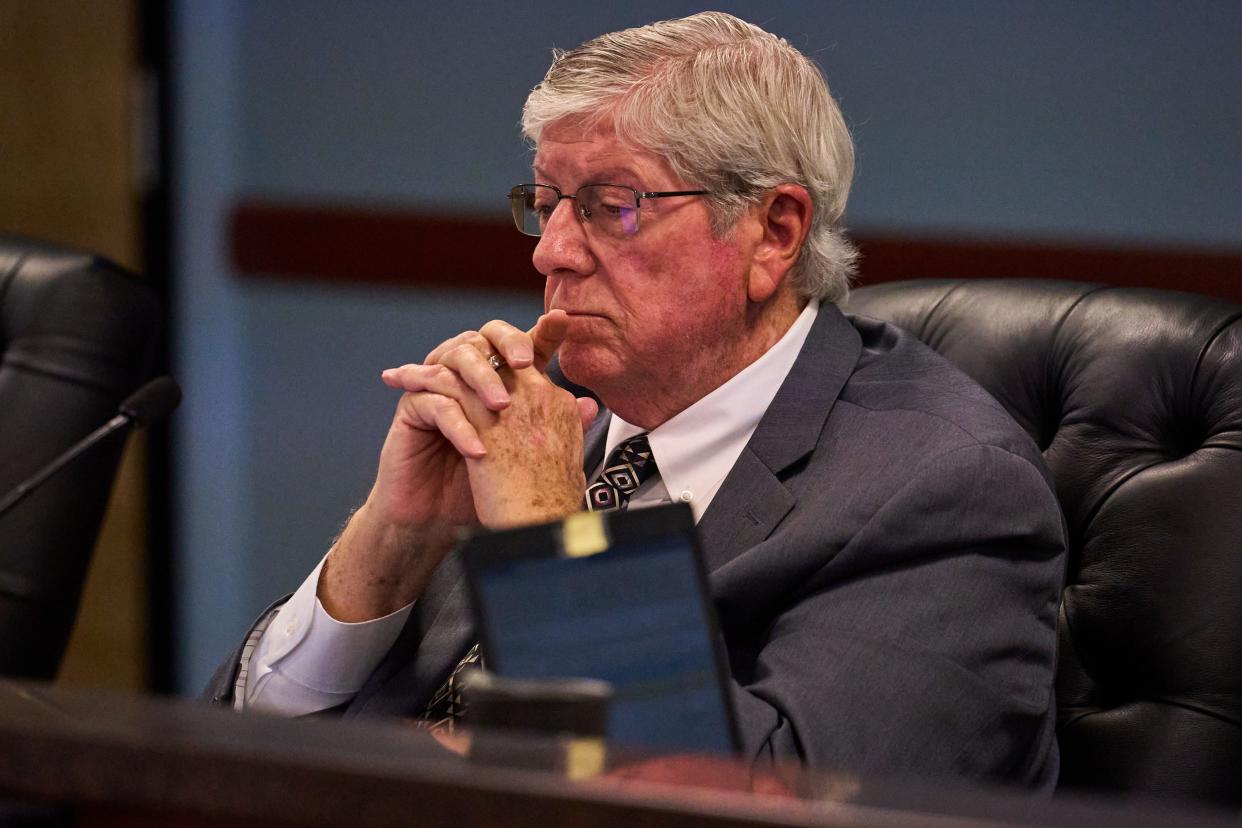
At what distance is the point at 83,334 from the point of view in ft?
6.92

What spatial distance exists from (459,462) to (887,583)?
52 centimetres

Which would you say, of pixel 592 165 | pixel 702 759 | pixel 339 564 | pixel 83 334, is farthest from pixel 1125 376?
pixel 83 334

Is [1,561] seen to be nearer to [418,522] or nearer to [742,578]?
[418,522]

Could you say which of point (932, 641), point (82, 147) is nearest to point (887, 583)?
point (932, 641)

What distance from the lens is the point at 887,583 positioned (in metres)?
1.34

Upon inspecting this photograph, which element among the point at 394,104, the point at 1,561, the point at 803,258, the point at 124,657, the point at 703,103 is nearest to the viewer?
the point at 703,103

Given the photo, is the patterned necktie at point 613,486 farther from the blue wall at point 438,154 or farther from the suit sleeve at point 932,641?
the blue wall at point 438,154

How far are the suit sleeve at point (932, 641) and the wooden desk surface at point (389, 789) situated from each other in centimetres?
60

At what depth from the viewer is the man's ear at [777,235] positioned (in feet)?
5.26

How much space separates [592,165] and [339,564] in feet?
1.70

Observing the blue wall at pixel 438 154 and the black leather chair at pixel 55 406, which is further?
the blue wall at pixel 438 154

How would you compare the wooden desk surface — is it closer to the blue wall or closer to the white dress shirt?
the white dress shirt

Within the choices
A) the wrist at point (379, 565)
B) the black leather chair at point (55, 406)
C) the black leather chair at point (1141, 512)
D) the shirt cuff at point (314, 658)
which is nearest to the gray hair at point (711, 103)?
the black leather chair at point (1141, 512)

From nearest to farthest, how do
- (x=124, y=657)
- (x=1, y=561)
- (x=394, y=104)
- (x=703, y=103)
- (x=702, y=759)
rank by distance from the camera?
(x=702, y=759) < (x=703, y=103) < (x=1, y=561) < (x=394, y=104) < (x=124, y=657)
